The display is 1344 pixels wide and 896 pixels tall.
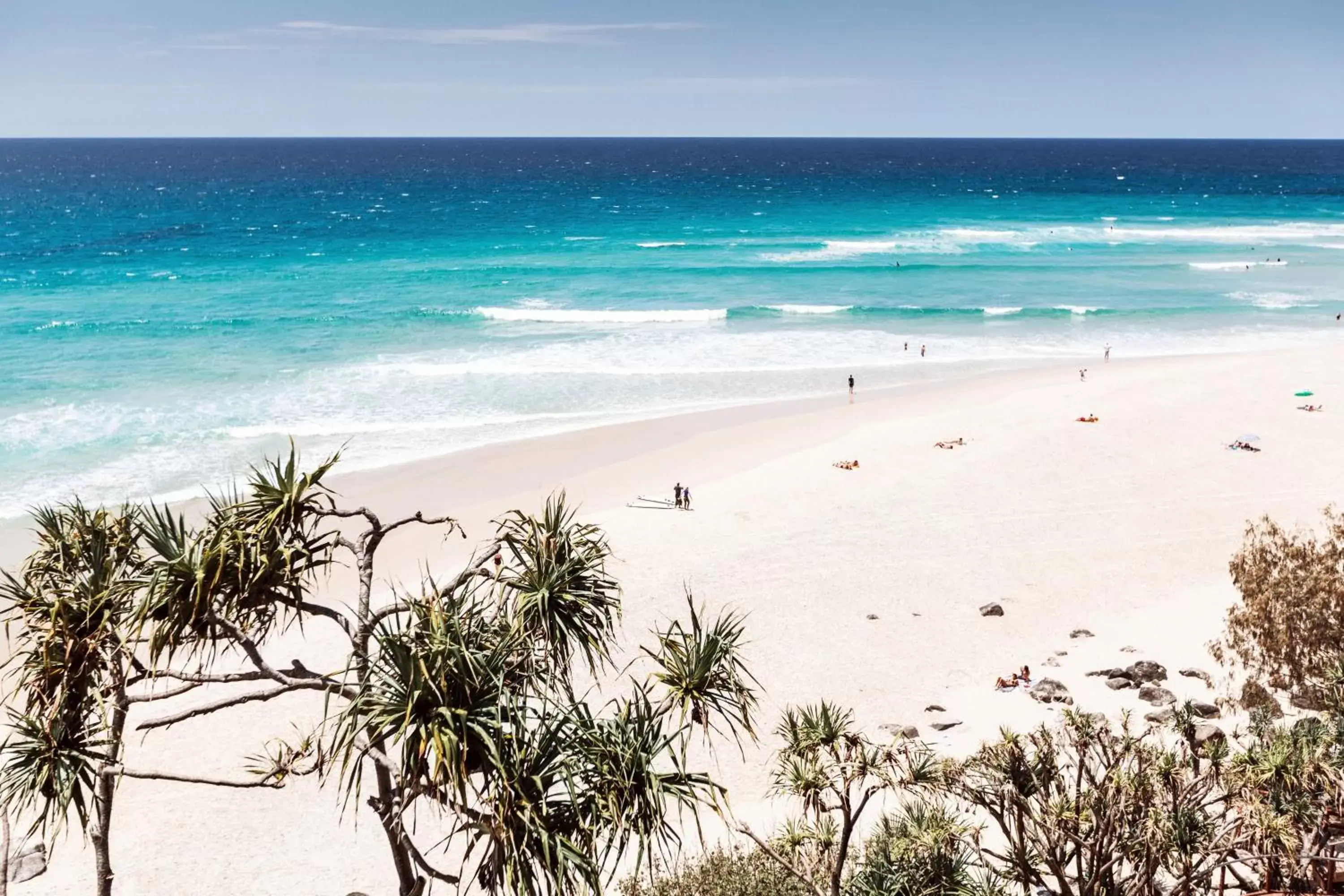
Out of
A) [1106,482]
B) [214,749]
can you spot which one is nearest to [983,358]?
[1106,482]

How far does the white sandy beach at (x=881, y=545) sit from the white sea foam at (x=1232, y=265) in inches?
1220

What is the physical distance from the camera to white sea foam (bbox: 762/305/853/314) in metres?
54.2

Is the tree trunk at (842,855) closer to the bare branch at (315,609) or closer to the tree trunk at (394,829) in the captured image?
the tree trunk at (394,829)

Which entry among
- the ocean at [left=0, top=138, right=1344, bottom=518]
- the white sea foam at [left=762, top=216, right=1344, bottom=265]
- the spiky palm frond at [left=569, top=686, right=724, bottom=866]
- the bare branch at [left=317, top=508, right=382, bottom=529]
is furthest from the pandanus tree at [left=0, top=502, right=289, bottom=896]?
the white sea foam at [left=762, top=216, right=1344, bottom=265]

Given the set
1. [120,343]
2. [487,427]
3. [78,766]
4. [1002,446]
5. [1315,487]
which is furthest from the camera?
[120,343]

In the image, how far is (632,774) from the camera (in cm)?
661

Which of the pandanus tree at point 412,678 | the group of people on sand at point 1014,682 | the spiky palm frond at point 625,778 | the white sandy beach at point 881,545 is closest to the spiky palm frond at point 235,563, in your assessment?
the pandanus tree at point 412,678

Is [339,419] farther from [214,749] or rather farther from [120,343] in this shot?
[214,749]

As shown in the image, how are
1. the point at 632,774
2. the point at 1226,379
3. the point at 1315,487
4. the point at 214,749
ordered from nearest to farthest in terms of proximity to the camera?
the point at 632,774
the point at 214,749
the point at 1315,487
the point at 1226,379

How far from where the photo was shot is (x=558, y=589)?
6.98m

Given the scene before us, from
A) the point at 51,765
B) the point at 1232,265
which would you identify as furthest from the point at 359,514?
the point at 1232,265

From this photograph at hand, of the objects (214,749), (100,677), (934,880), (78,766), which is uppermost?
(100,677)

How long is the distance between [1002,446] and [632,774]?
27.1m

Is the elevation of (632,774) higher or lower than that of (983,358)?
higher
